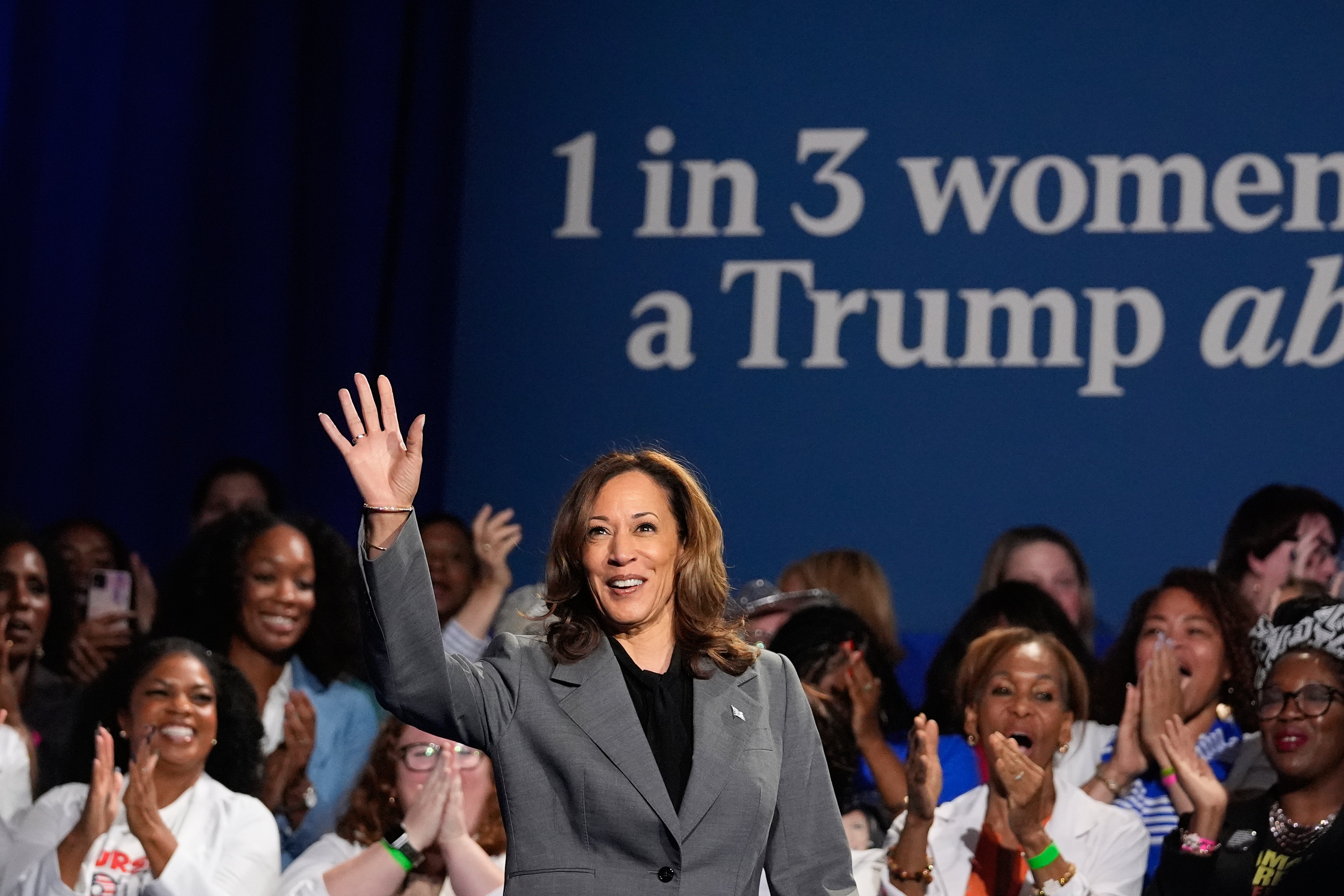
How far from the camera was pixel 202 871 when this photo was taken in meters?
3.35

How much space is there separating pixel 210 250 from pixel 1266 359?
3343mm

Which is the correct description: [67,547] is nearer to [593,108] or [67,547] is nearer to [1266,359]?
[593,108]

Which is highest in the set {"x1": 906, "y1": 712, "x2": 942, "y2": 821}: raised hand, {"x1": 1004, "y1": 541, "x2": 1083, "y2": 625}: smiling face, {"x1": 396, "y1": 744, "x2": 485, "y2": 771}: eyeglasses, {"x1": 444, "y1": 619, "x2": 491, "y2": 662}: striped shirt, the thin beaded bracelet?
{"x1": 1004, "y1": 541, "x2": 1083, "y2": 625}: smiling face

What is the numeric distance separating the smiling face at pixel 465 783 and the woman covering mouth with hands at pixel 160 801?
0.26 metres

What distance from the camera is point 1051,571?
4.70 m

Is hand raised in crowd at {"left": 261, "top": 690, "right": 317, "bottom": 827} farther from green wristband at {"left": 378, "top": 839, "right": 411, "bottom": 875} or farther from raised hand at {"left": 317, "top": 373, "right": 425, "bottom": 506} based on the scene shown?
raised hand at {"left": 317, "top": 373, "right": 425, "bottom": 506}

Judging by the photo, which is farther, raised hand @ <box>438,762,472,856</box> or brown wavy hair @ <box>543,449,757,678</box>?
raised hand @ <box>438,762,472,856</box>

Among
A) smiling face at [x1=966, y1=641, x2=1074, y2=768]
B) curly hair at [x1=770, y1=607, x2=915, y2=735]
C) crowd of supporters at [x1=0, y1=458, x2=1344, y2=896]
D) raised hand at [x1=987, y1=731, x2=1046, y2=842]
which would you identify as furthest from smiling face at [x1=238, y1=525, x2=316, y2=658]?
raised hand at [x1=987, y1=731, x2=1046, y2=842]

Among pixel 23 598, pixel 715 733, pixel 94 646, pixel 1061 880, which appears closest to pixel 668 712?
pixel 715 733

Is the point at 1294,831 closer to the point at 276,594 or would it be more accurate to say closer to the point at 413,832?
the point at 413,832

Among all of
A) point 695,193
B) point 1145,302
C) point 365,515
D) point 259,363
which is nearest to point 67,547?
point 259,363

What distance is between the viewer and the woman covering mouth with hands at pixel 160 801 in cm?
331

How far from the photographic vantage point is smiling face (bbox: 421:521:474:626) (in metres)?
4.89

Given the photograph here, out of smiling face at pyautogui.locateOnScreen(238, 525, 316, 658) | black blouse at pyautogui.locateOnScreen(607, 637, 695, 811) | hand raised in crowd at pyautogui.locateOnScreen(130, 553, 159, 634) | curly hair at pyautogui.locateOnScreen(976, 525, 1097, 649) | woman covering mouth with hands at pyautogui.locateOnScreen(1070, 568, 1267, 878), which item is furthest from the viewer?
hand raised in crowd at pyautogui.locateOnScreen(130, 553, 159, 634)
